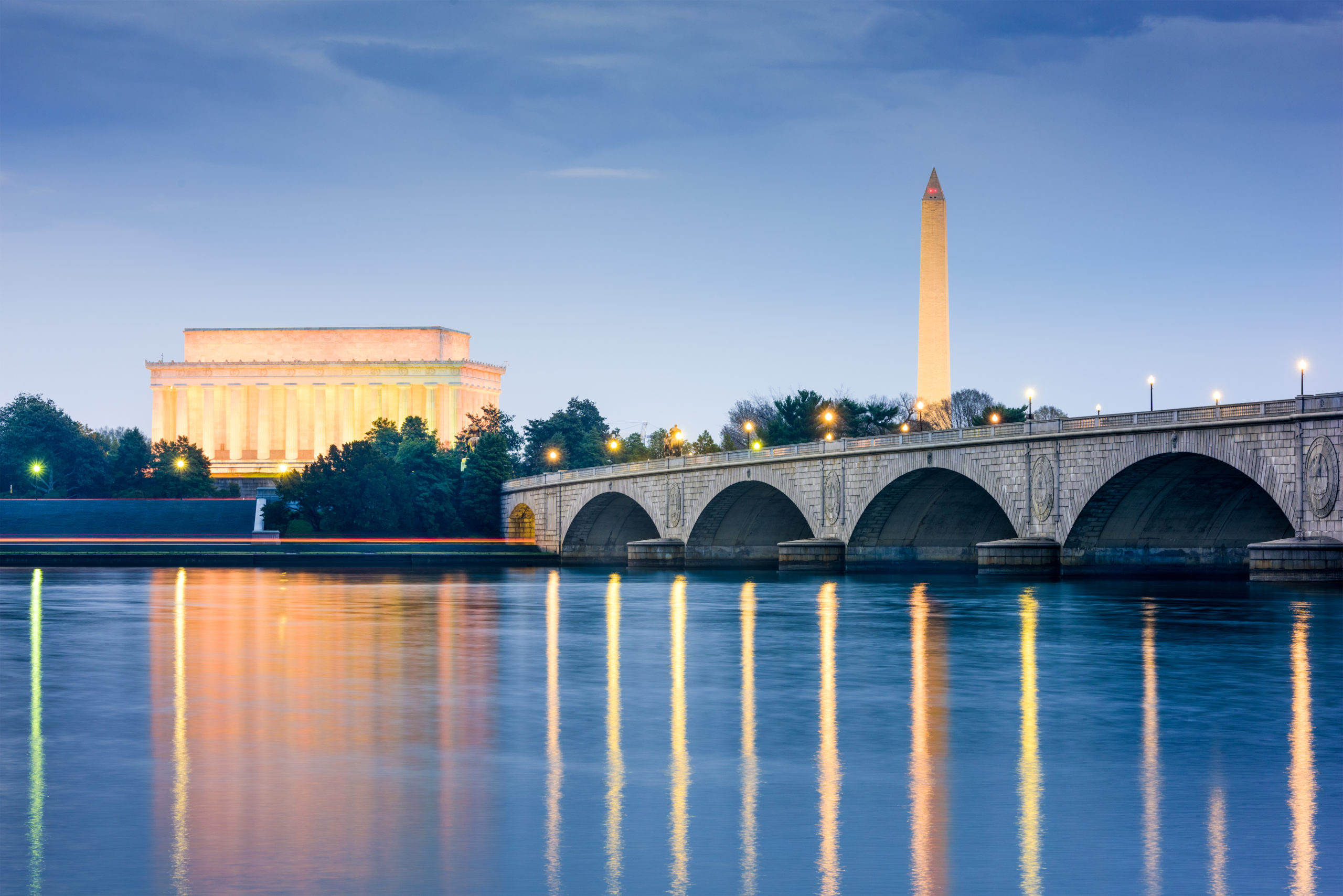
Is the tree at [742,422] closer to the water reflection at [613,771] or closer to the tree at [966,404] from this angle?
the tree at [966,404]

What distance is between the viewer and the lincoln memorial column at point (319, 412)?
17700cm

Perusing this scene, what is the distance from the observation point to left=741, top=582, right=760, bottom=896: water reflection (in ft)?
37.5

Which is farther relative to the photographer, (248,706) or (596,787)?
(248,706)

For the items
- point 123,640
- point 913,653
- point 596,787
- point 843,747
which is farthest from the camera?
point 123,640

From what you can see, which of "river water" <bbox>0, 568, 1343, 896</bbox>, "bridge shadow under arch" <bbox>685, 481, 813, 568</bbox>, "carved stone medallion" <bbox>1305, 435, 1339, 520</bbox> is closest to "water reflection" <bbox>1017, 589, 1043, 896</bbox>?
"river water" <bbox>0, 568, 1343, 896</bbox>

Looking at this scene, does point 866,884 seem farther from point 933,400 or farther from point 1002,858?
point 933,400

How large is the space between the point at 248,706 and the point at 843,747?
9400 mm

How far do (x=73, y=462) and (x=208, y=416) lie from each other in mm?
31794

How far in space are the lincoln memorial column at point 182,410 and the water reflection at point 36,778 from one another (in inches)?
5992

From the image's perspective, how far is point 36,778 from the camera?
15.7 m

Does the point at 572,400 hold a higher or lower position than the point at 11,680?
higher

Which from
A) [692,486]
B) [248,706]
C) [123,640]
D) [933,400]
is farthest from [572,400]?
[248,706]

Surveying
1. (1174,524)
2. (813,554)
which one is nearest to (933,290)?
(813,554)

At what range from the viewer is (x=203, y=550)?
9925cm
